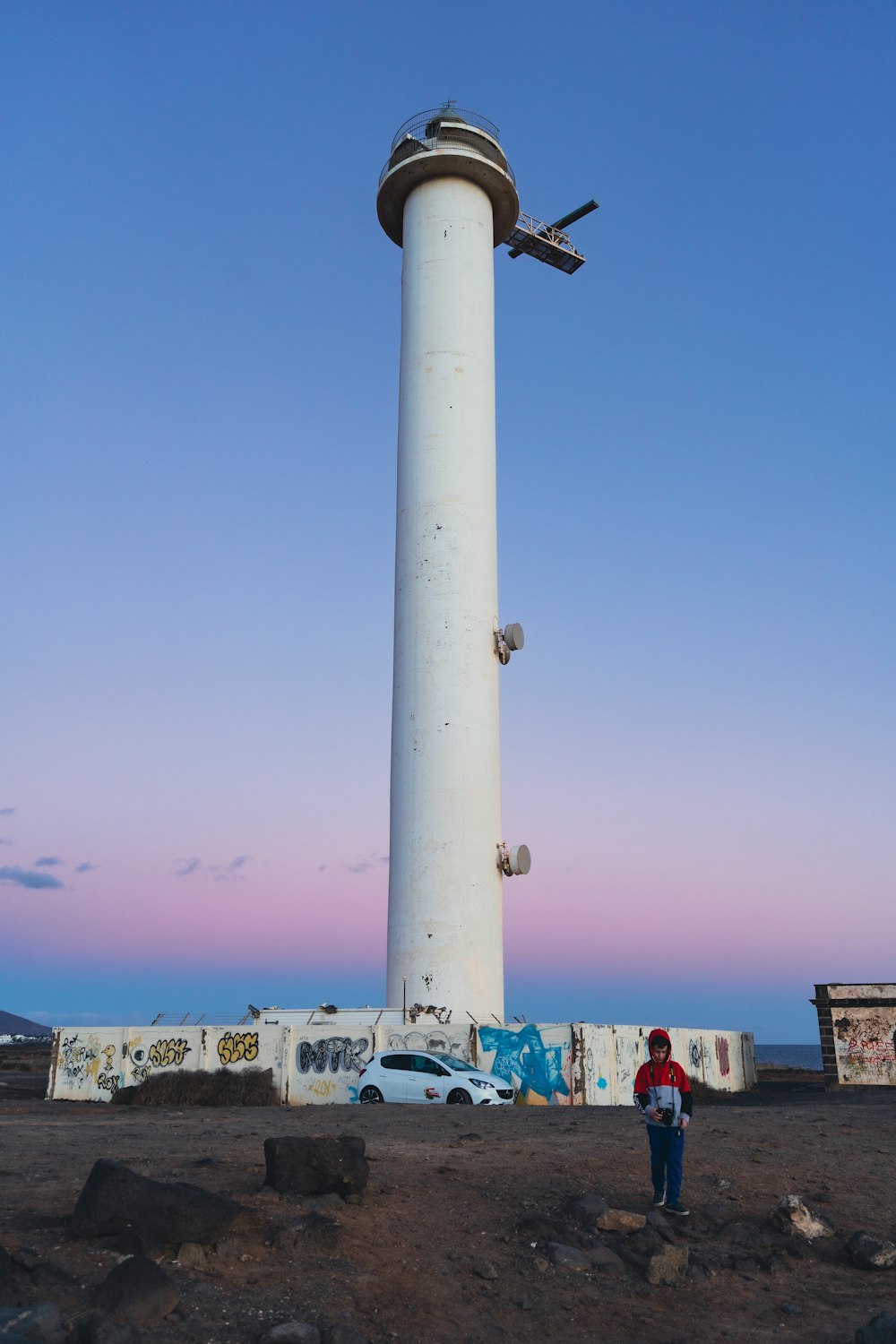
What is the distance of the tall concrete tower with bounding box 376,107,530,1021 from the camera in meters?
32.1

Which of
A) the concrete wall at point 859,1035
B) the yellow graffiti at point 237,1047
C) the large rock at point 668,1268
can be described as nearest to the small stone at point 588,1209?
the large rock at point 668,1268

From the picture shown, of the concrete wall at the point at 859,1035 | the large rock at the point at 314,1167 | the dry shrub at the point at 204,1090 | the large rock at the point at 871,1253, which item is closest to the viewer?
the large rock at the point at 871,1253

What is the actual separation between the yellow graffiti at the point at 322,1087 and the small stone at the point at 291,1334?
22852 millimetres

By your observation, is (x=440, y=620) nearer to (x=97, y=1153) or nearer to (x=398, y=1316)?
(x=97, y=1153)

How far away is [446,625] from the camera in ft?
112

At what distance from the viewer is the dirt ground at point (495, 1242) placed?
9.79 m

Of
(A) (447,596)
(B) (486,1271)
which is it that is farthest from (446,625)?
(B) (486,1271)

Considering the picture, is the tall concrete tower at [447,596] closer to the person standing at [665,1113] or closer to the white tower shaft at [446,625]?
the white tower shaft at [446,625]

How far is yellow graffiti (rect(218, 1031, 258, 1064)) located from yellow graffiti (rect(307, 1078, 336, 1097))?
2.11 m

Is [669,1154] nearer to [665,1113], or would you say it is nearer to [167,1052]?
[665,1113]

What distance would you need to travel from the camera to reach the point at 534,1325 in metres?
9.99

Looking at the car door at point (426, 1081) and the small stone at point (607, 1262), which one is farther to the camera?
the car door at point (426, 1081)

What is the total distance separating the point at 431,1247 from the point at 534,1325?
166 centimetres

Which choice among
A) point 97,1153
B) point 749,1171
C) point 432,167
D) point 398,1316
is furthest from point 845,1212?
point 432,167
